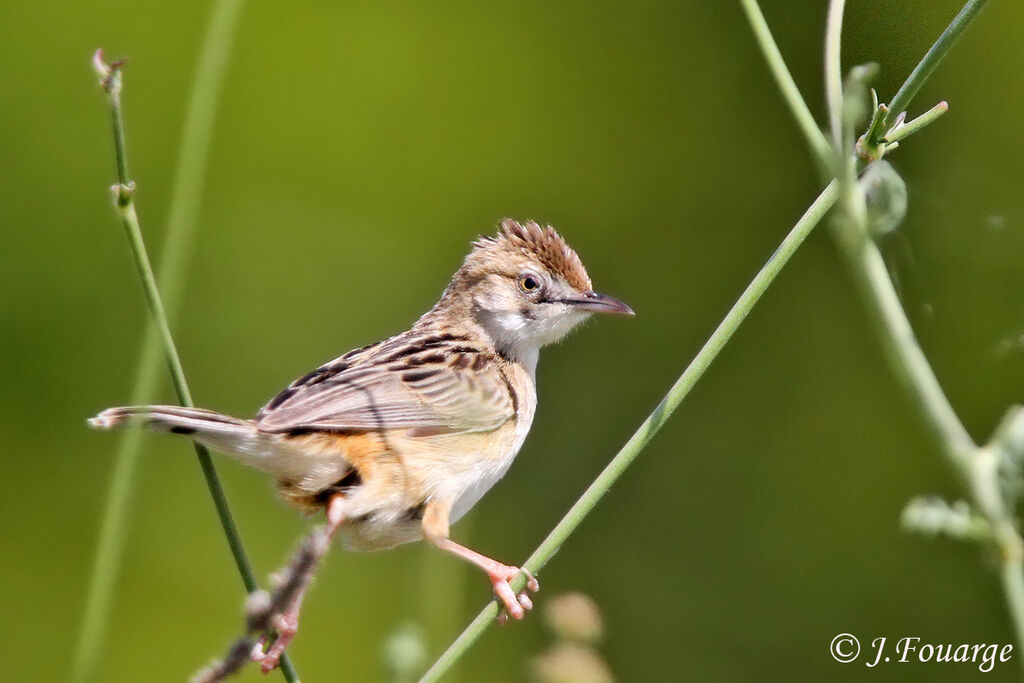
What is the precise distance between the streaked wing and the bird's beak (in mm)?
374

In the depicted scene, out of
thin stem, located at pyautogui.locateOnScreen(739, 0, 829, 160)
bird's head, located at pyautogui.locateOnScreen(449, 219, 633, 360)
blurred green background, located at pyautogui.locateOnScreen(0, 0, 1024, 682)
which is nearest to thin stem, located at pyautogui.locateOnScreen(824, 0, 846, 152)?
thin stem, located at pyautogui.locateOnScreen(739, 0, 829, 160)

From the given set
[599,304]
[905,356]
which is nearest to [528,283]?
[599,304]

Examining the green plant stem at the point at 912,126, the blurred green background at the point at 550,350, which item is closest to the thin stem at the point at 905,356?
the green plant stem at the point at 912,126

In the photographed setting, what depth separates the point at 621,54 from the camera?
25.7ft

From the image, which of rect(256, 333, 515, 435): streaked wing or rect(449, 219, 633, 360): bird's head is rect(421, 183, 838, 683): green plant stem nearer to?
rect(256, 333, 515, 435): streaked wing

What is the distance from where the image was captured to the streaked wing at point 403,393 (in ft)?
12.8

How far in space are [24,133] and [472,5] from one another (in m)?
2.59

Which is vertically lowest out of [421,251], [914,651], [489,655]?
[914,651]

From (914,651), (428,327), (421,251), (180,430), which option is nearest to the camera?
(180,430)

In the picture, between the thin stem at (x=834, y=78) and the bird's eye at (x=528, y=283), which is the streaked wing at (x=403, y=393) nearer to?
the bird's eye at (x=528, y=283)

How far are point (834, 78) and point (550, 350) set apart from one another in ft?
15.8

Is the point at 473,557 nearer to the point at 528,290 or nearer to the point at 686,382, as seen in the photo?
the point at 528,290

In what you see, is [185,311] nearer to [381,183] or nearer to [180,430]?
[381,183]

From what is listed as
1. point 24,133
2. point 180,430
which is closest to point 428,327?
point 180,430
